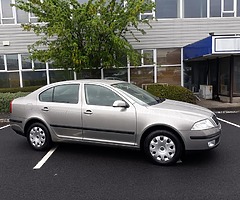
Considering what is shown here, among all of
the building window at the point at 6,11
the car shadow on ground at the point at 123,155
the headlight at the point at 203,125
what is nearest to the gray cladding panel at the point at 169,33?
the building window at the point at 6,11

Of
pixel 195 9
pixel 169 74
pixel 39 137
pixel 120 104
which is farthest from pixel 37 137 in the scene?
pixel 195 9

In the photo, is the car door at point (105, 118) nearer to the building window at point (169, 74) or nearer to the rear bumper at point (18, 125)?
the rear bumper at point (18, 125)

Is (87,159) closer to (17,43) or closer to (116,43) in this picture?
(116,43)

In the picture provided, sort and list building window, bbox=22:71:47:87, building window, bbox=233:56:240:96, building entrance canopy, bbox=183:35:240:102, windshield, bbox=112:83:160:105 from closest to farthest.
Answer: windshield, bbox=112:83:160:105 → building entrance canopy, bbox=183:35:240:102 → building window, bbox=233:56:240:96 → building window, bbox=22:71:47:87

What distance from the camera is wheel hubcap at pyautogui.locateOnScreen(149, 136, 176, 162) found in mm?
4074

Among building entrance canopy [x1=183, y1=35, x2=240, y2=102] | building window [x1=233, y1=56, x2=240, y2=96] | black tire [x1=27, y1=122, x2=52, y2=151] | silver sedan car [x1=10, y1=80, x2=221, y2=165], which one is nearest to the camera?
silver sedan car [x1=10, y1=80, x2=221, y2=165]

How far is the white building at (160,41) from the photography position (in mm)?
12828

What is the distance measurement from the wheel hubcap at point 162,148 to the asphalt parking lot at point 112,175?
0.60 ft

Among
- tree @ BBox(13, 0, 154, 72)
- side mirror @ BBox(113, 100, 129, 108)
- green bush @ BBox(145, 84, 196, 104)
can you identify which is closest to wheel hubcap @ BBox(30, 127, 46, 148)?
side mirror @ BBox(113, 100, 129, 108)

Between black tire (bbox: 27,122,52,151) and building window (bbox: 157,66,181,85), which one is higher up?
building window (bbox: 157,66,181,85)

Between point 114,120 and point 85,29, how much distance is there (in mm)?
5600

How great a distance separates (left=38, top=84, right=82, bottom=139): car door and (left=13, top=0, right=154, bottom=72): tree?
397cm

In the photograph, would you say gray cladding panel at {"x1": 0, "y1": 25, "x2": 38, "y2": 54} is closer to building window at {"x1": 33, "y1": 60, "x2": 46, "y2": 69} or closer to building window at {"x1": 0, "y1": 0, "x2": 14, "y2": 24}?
building window at {"x1": 0, "y1": 0, "x2": 14, "y2": 24}

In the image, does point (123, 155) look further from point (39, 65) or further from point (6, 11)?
point (6, 11)
